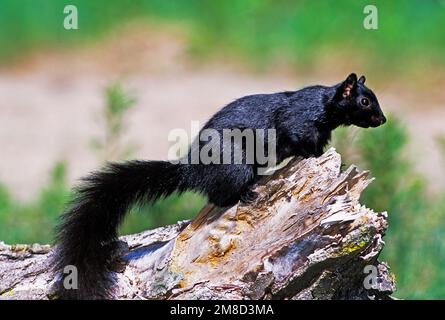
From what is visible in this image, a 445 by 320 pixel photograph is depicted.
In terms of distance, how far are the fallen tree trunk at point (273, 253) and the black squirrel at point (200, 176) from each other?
0.08 m

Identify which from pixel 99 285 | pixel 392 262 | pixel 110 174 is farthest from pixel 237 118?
pixel 392 262

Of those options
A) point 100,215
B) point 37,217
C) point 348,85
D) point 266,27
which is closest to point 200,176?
point 100,215

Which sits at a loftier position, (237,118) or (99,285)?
(237,118)

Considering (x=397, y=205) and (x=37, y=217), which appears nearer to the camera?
(x=397, y=205)

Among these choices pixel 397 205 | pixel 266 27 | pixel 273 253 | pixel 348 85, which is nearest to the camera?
pixel 273 253

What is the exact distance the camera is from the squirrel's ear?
4.39 metres

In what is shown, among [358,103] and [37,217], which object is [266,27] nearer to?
[37,217]

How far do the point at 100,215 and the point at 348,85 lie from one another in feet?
3.82

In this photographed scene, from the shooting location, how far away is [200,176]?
4145mm

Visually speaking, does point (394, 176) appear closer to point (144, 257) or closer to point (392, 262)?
point (392, 262)

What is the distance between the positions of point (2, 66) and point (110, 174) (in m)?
6.51

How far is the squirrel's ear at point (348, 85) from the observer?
439cm

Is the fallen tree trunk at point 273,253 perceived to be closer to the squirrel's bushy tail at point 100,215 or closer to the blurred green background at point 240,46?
the squirrel's bushy tail at point 100,215

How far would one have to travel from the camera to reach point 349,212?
3609mm
